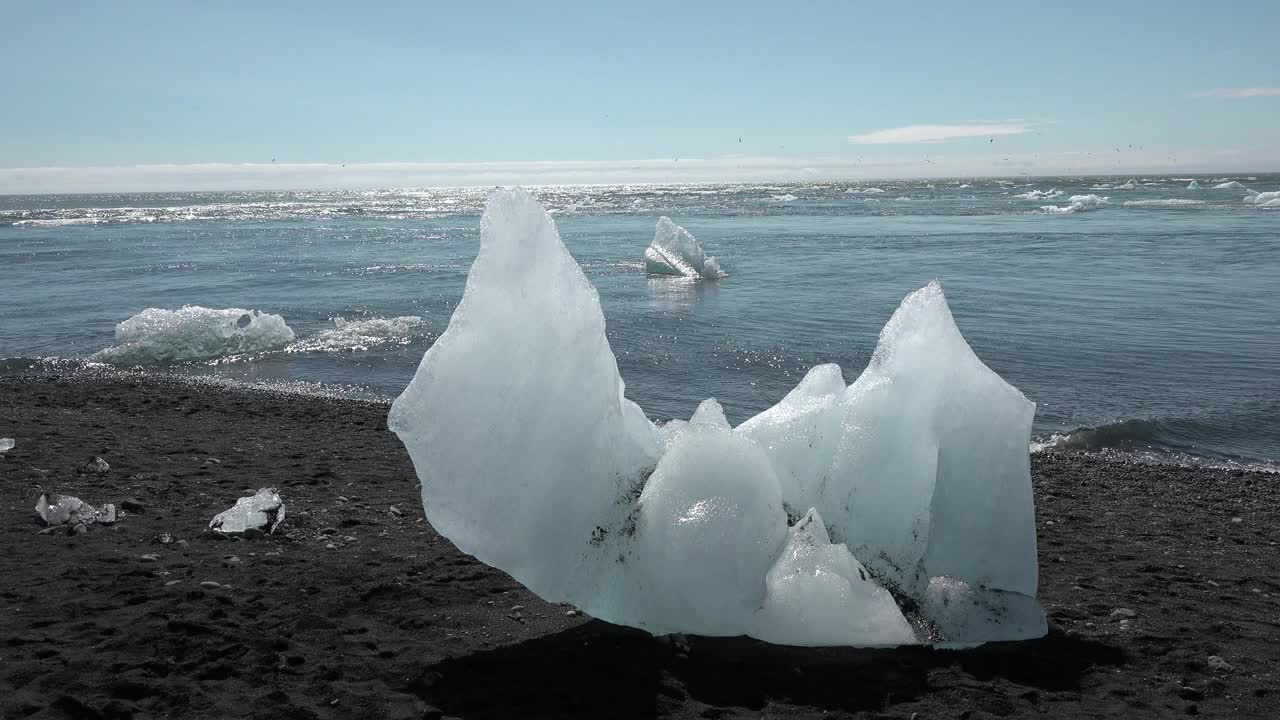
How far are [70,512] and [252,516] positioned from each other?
1.28 meters

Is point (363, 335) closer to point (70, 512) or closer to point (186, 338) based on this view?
point (186, 338)

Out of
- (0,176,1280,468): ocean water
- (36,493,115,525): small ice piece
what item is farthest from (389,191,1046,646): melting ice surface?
(36,493,115,525): small ice piece

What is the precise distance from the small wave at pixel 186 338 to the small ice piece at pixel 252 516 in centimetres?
991

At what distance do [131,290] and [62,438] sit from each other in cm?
1737

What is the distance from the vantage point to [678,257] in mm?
27766

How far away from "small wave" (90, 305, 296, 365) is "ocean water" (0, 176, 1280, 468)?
0.21 ft

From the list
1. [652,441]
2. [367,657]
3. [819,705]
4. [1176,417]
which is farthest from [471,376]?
[1176,417]

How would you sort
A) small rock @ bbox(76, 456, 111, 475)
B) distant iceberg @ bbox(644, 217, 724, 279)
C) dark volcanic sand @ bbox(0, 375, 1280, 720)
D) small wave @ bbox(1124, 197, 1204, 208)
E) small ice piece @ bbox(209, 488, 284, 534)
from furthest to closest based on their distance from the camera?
small wave @ bbox(1124, 197, 1204, 208) < distant iceberg @ bbox(644, 217, 724, 279) < small rock @ bbox(76, 456, 111, 475) < small ice piece @ bbox(209, 488, 284, 534) < dark volcanic sand @ bbox(0, 375, 1280, 720)

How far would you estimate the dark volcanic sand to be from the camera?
4359mm

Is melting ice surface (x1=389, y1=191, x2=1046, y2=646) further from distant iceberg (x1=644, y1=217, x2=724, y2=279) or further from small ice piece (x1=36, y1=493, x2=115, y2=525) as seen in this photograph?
distant iceberg (x1=644, y1=217, x2=724, y2=279)

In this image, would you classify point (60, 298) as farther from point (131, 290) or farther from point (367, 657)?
point (367, 657)

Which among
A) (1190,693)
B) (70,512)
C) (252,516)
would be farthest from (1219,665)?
(70,512)

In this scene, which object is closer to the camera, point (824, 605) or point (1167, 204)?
point (824, 605)

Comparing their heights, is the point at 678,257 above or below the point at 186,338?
above
